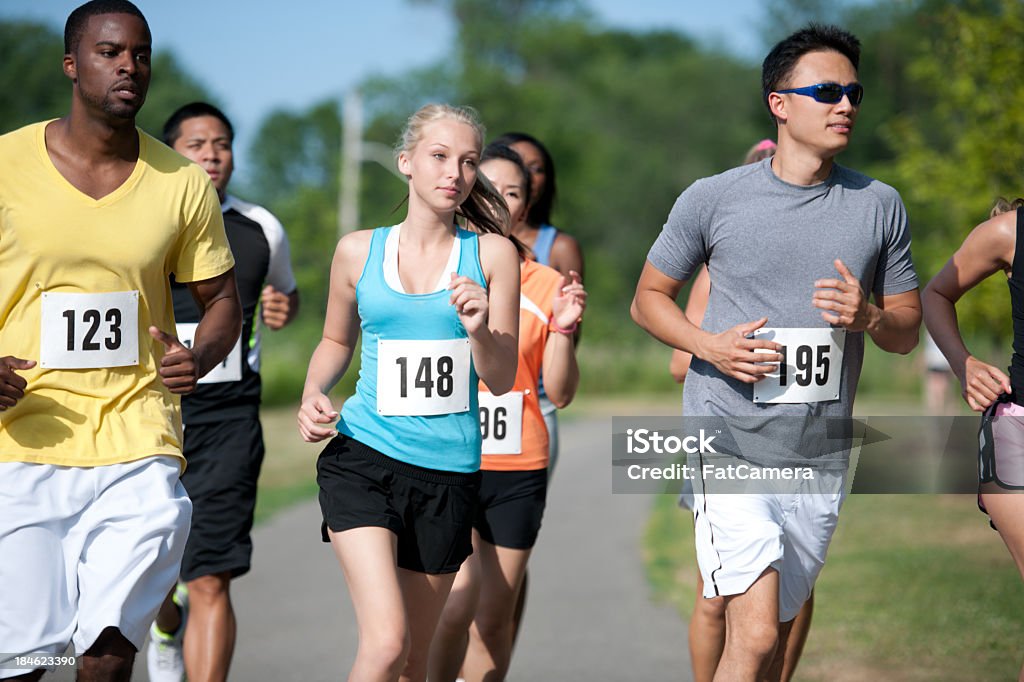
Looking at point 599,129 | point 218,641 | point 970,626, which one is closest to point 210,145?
point 218,641

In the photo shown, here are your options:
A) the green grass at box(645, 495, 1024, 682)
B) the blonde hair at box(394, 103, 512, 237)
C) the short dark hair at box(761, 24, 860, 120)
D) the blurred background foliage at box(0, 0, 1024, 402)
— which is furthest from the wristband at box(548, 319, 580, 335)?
the blurred background foliage at box(0, 0, 1024, 402)

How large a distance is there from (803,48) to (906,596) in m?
5.29

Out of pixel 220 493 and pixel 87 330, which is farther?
pixel 220 493

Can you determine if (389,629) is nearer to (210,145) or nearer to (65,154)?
(65,154)

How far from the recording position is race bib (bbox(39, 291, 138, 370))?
3955mm

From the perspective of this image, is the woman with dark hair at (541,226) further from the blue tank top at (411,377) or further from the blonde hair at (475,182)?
the blue tank top at (411,377)

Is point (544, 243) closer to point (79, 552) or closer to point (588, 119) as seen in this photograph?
point (79, 552)

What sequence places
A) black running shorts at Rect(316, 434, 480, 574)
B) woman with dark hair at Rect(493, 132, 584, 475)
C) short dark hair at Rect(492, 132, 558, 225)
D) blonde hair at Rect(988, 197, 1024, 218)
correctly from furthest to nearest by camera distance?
short dark hair at Rect(492, 132, 558, 225) < woman with dark hair at Rect(493, 132, 584, 475) < blonde hair at Rect(988, 197, 1024, 218) < black running shorts at Rect(316, 434, 480, 574)

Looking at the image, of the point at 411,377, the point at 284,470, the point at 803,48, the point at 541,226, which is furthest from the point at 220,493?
the point at 284,470

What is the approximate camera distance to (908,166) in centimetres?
1280

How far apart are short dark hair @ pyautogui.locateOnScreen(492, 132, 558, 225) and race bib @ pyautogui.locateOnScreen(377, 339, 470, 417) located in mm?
2231

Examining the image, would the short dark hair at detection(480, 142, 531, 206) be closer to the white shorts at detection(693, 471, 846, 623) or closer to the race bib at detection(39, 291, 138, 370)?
the white shorts at detection(693, 471, 846, 623)

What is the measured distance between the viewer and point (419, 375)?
446 cm

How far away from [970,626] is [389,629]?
15.5 feet
